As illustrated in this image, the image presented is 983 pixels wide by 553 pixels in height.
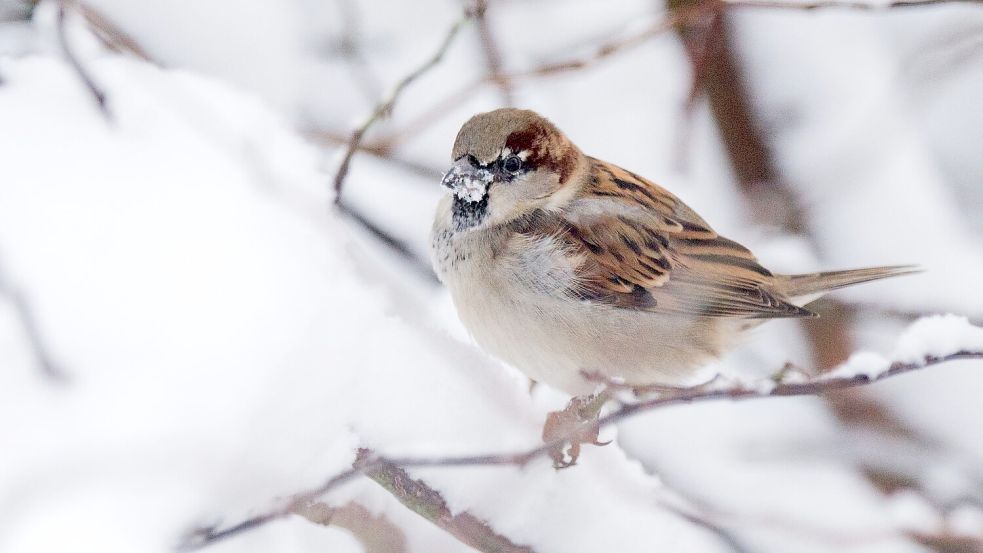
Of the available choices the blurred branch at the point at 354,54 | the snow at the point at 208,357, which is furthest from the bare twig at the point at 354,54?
the snow at the point at 208,357

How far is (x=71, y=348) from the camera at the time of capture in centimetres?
207

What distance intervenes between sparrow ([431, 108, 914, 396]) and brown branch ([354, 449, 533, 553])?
2.42ft

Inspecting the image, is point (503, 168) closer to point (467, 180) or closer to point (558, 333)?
point (467, 180)

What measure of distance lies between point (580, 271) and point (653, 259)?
25 centimetres

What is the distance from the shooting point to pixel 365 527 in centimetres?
151

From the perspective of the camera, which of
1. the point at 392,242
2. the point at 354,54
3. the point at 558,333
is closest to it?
the point at 558,333

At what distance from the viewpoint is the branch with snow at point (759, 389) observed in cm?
121

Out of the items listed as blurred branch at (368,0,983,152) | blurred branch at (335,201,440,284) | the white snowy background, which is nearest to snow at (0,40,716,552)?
the white snowy background

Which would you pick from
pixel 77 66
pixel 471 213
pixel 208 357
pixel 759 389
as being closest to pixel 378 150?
pixel 471 213

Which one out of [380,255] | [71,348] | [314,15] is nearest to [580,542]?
[71,348]

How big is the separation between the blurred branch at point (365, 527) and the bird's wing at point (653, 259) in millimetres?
980

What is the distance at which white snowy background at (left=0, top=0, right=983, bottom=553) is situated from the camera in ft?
5.25

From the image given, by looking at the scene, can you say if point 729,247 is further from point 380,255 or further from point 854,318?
point 380,255

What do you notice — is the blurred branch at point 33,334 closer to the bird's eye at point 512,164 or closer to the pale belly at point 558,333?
the pale belly at point 558,333
